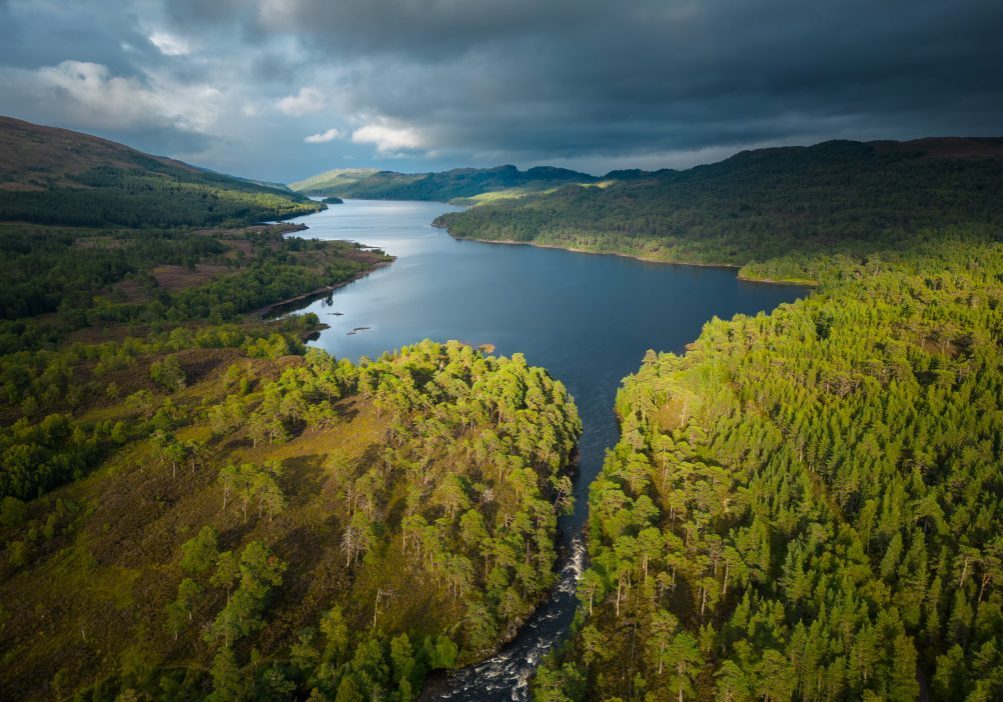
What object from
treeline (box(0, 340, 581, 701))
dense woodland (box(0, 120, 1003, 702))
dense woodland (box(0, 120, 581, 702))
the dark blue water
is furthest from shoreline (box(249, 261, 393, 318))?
treeline (box(0, 340, 581, 701))

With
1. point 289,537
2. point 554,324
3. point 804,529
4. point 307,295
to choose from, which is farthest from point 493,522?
point 307,295

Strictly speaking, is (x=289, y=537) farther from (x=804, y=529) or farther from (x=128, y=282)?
(x=128, y=282)

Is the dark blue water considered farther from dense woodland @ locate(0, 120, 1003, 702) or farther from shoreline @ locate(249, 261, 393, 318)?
shoreline @ locate(249, 261, 393, 318)

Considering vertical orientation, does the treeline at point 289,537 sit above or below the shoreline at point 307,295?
below

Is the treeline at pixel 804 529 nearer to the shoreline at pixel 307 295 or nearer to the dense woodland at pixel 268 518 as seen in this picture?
the dense woodland at pixel 268 518

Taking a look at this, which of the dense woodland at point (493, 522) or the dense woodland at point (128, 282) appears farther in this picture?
the dense woodland at point (128, 282)

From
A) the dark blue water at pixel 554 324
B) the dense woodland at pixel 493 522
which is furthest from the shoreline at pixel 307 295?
the dense woodland at pixel 493 522
